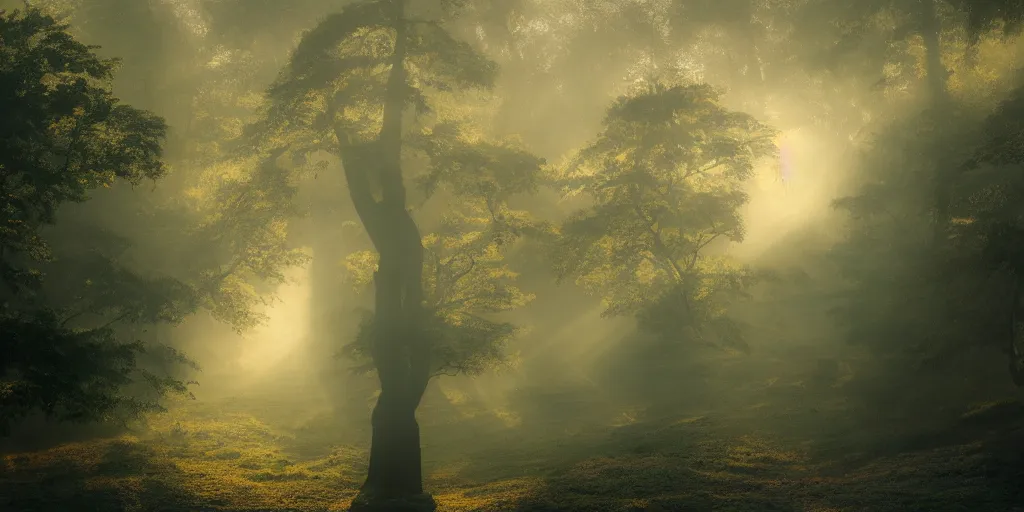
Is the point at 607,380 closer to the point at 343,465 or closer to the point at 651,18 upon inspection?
the point at 343,465

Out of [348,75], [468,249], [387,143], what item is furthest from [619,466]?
[348,75]

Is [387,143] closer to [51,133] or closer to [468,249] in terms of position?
[468,249]

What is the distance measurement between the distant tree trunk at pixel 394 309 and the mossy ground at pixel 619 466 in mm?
1469

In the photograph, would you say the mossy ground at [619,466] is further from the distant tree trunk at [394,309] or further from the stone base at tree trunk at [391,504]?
the distant tree trunk at [394,309]

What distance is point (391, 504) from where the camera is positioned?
1510 cm

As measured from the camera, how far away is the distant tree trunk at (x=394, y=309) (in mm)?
15852

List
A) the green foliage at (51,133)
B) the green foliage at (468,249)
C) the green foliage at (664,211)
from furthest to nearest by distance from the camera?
the green foliage at (664,211)
the green foliage at (468,249)
the green foliage at (51,133)

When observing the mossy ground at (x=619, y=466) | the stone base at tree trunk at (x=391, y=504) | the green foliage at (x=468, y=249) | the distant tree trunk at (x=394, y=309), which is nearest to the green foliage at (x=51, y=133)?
Result: the distant tree trunk at (x=394, y=309)

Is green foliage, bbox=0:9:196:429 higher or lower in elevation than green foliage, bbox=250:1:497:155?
lower

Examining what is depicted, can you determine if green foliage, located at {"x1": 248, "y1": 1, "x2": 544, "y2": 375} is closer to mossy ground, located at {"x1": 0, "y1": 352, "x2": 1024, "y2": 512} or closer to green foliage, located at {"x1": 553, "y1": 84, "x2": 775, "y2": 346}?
mossy ground, located at {"x1": 0, "y1": 352, "x2": 1024, "y2": 512}

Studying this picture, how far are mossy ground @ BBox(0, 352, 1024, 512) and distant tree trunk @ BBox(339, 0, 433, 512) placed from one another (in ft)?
4.82

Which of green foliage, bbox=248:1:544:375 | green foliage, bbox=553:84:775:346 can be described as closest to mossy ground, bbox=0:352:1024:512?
green foliage, bbox=248:1:544:375

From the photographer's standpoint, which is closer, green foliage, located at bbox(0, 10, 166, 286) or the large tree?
green foliage, located at bbox(0, 10, 166, 286)

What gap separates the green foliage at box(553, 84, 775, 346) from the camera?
84.8 feet
